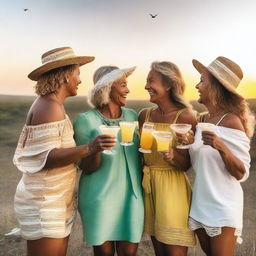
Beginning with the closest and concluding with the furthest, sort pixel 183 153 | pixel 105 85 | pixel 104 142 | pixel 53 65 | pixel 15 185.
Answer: pixel 104 142
pixel 53 65
pixel 183 153
pixel 105 85
pixel 15 185

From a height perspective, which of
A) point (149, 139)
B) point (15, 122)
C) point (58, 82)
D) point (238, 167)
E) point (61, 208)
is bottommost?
point (15, 122)

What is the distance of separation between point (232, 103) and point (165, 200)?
112 cm

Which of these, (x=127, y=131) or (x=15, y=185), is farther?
(x=15, y=185)

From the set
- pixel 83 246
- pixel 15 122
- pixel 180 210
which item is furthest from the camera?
pixel 15 122

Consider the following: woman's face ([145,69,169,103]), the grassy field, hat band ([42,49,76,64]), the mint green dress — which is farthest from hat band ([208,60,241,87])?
hat band ([42,49,76,64])

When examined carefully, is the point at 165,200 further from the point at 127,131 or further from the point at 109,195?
the point at 127,131

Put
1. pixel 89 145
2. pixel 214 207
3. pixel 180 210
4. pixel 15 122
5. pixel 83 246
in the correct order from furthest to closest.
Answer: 1. pixel 15 122
2. pixel 83 246
3. pixel 180 210
4. pixel 214 207
5. pixel 89 145

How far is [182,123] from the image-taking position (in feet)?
12.7

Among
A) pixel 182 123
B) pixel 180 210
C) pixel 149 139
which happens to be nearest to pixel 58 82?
pixel 149 139

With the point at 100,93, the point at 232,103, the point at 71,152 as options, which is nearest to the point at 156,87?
the point at 100,93

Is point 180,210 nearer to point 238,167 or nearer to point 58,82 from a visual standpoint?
point 238,167

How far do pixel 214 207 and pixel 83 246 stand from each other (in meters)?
4.00

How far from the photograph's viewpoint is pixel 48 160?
10.8 feet

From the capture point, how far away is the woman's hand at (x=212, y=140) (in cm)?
329
